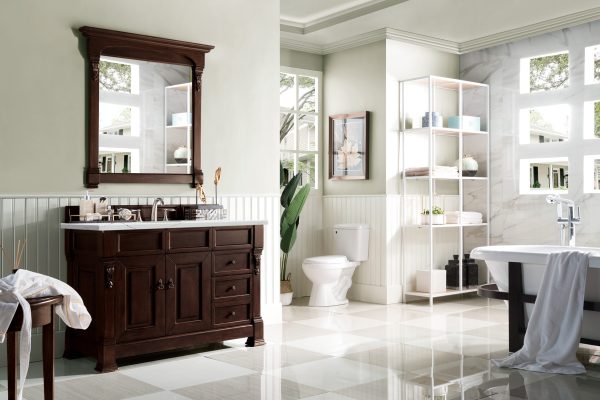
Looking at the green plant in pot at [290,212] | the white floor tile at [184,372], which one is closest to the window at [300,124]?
the green plant in pot at [290,212]

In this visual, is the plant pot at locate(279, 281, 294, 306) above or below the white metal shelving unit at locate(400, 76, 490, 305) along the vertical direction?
below

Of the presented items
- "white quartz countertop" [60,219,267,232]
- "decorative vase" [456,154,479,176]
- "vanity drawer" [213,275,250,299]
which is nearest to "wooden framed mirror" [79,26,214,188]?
"white quartz countertop" [60,219,267,232]

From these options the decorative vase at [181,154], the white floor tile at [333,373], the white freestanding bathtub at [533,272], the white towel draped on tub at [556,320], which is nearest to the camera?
the white floor tile at [333,373]

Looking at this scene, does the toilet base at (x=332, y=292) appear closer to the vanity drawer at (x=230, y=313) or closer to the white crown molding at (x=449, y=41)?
the vanity drawer at (x=230, y=313)

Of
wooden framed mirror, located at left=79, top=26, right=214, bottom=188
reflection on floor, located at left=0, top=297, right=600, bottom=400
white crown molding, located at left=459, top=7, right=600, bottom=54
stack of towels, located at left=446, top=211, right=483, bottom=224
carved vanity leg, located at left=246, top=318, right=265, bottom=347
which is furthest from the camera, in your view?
stack of towels, located at left=446, top=211, right=483, bottom=224

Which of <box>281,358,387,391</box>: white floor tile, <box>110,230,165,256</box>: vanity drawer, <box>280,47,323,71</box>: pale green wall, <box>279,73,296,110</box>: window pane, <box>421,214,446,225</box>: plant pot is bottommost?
<box>281,358,387,391</box>: white floor tile

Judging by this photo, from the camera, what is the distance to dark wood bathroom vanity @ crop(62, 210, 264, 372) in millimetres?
4047

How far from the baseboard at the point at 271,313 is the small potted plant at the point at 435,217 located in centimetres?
187

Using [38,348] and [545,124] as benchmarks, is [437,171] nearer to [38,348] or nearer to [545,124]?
[545,124]

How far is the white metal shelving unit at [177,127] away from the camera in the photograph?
4820 mm

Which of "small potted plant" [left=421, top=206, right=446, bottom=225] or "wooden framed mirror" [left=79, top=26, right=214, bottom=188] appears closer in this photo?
"wooden framed mirror" [left=79, top=26, right=214, bottom=188]

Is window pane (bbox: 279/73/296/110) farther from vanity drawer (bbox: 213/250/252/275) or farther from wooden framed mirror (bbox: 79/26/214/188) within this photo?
vanity drawer (bbox: 213/250/252/275)

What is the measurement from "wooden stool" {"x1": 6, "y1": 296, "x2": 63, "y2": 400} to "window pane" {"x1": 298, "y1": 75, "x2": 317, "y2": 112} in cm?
464

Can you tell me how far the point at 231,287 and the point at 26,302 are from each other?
81.6 inches
